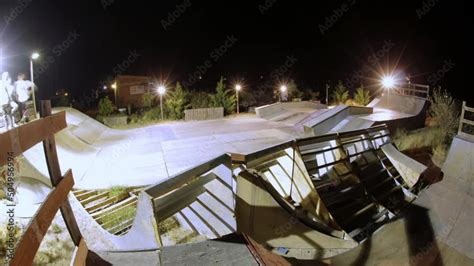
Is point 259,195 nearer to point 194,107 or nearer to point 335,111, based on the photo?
point 335,111

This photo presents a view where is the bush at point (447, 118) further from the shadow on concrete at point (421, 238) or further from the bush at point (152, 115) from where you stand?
the bush at point (152, 115)

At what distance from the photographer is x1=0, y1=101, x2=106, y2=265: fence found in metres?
1.74

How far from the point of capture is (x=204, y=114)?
1925cm

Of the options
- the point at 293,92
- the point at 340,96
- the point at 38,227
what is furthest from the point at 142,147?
the point at 340,96

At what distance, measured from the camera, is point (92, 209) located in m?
7.52

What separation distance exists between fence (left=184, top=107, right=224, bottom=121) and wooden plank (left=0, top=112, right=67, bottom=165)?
53.8 ft

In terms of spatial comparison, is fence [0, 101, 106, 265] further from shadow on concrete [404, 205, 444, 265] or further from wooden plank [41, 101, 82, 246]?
shadow on concrete [404, 205, 444, 265]

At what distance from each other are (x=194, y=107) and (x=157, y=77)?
337 inches

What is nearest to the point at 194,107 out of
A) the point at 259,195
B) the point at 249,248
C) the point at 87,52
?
the point at 259,195

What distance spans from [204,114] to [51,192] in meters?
17.0

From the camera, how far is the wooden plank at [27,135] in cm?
167

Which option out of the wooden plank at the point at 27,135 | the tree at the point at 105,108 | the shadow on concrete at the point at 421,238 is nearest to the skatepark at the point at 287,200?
the shadow on concrete at the point at 421,238

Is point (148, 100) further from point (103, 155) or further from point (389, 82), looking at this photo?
point (389, 82)

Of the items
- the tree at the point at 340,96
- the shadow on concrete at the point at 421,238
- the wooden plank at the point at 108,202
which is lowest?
the wooden plank at the point at 108,202
